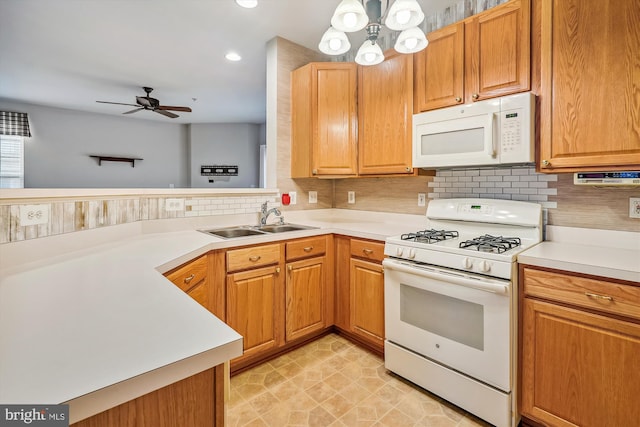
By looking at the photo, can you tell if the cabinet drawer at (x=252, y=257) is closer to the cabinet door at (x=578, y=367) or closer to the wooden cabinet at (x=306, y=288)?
the wooden cabinet at (x=306, y=288)

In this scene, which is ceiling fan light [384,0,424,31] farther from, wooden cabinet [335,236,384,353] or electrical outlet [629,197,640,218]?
electrical outlet [629,197,640,218]

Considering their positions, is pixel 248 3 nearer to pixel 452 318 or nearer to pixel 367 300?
pixel 367 300

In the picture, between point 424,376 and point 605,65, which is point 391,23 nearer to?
point 605,65

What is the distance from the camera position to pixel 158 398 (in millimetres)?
568

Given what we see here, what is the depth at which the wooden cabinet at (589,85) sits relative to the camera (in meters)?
1.40

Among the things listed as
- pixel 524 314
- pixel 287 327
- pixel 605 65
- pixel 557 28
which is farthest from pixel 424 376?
pixel 557 28

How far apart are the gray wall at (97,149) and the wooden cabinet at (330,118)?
5210 millimetres

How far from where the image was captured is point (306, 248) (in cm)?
227

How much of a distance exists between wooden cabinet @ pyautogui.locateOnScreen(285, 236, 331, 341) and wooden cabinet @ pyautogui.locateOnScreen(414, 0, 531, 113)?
1233 mm

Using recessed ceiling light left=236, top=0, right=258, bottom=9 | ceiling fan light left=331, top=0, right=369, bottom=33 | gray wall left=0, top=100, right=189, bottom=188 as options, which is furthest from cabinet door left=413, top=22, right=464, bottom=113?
gray wall left=0, top=100, right=189, bottom=188

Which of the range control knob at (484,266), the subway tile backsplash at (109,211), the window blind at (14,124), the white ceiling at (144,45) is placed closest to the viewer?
the subway tile backsplash at (109,211)

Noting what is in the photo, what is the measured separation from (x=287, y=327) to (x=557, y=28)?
7.52 ft

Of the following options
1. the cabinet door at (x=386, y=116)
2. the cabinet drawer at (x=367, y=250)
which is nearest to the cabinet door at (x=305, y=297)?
the cabinet drawer at (x=367, y=250)

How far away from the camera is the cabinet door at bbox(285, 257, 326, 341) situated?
2.21 meters
